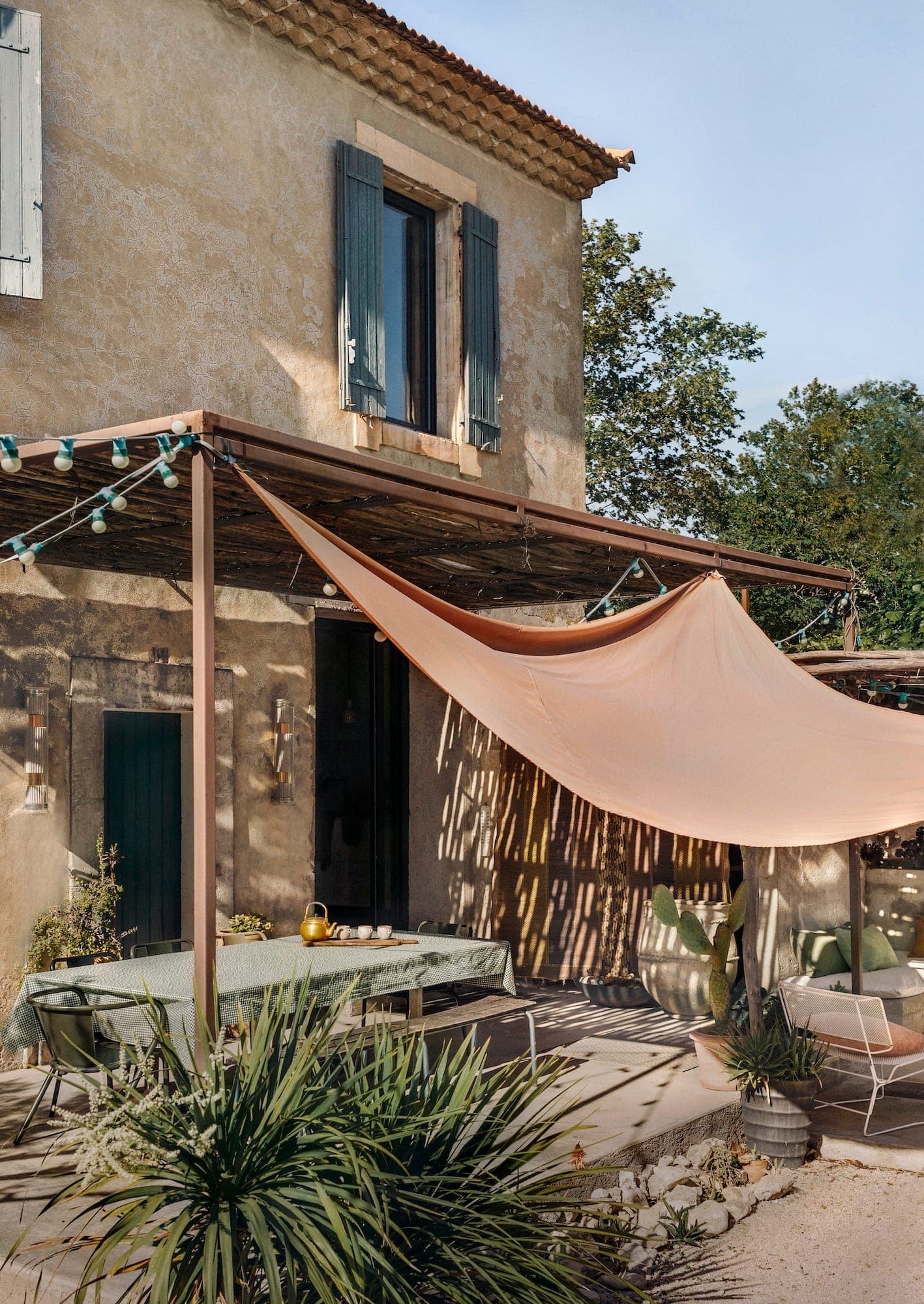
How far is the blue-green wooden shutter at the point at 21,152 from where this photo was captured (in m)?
6.36

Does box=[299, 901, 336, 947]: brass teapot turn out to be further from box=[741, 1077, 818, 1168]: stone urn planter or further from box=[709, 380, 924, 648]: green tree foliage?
box=[709, 380, 924, 648]: green tree foliage

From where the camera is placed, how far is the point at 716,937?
251 inches

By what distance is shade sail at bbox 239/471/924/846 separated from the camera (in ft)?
14.5

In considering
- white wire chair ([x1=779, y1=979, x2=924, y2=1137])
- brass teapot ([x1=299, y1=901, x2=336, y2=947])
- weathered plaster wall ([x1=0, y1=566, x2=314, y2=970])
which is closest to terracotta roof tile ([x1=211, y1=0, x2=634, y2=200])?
weathered plaster wall ([x1=0, y1=566, x2=314, y2=970])

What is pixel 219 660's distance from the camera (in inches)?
299

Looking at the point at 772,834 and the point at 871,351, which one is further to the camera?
the point at 871,351

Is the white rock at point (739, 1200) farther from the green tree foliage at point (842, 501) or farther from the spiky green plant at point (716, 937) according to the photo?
the green tree foliage at point (842, 501)

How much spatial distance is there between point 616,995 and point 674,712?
3.58m

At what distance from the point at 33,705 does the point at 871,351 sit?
30.2 m

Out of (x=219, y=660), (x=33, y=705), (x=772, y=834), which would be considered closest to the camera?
(x=772, y=834)

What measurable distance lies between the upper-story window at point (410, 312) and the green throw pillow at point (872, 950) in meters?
4.43

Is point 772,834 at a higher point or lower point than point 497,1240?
higher

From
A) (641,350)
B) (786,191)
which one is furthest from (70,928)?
(786,191)

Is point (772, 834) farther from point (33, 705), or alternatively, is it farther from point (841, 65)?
point (841, 65)
